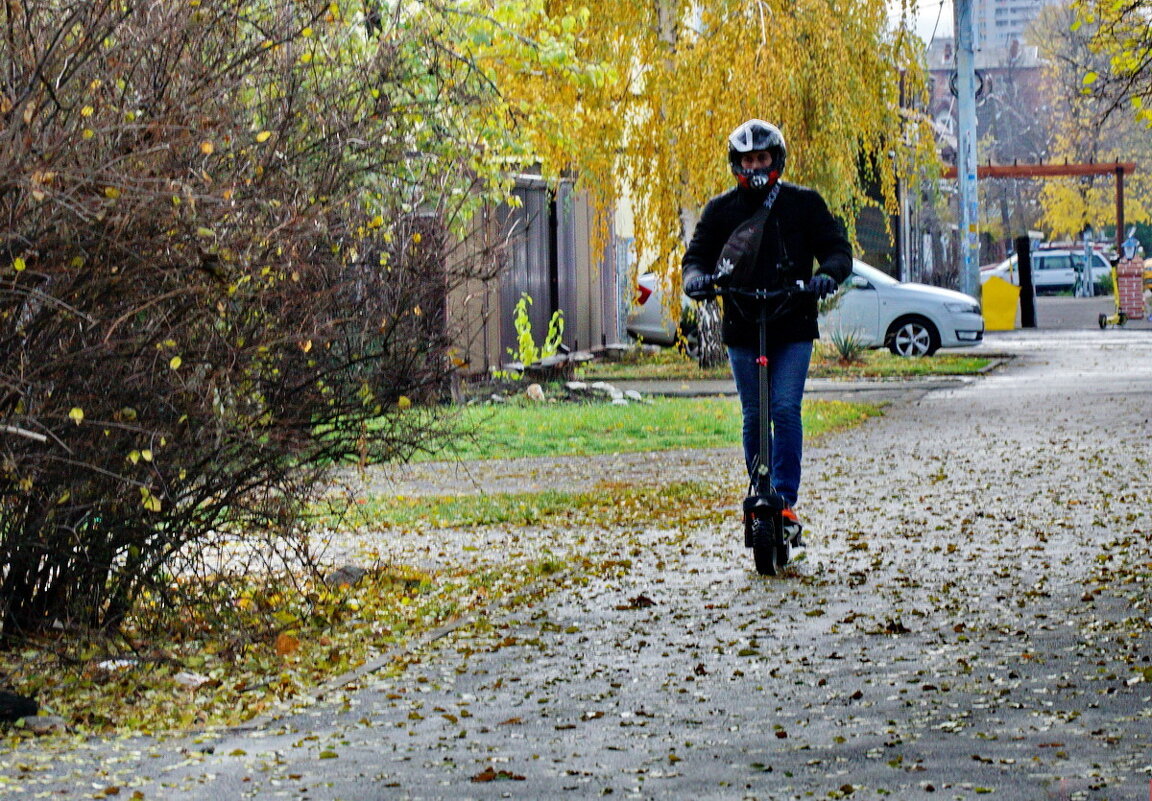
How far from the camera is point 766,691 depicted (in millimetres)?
5938

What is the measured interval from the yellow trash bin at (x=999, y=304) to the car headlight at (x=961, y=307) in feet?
38.6

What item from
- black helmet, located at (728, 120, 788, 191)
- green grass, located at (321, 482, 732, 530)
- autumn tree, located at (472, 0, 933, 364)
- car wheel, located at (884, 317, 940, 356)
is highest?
autumn tree, located at (472, 0, 933, 364)

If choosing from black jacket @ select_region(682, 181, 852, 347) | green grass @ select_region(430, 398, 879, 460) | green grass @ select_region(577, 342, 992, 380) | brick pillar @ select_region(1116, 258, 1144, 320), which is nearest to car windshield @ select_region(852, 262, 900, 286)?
green grass @ select_region(577, 342, 992, 380)

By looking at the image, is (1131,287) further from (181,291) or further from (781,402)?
(181,291)

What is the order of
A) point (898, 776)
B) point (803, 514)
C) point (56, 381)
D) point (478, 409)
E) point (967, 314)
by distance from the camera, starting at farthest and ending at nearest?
point (967, 314) < point (478, 409) < point (803, 514) < point (56, 381) < point (898, 776)

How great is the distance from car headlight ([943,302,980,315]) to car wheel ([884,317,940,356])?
36 centimetres

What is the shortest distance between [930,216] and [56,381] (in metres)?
67.4

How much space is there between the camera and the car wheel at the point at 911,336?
28.1 metres

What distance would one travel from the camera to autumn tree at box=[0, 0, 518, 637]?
5422mm

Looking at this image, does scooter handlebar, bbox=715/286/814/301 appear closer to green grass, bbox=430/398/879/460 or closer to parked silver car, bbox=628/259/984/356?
green grass, bbox=430/398/879/460

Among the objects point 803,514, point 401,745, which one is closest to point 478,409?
point 803,514

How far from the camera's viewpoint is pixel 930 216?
2808 inches

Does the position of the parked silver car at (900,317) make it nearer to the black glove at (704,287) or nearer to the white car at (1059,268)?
the black glove at (704,287)

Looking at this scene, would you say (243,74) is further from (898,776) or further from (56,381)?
(898,776)
